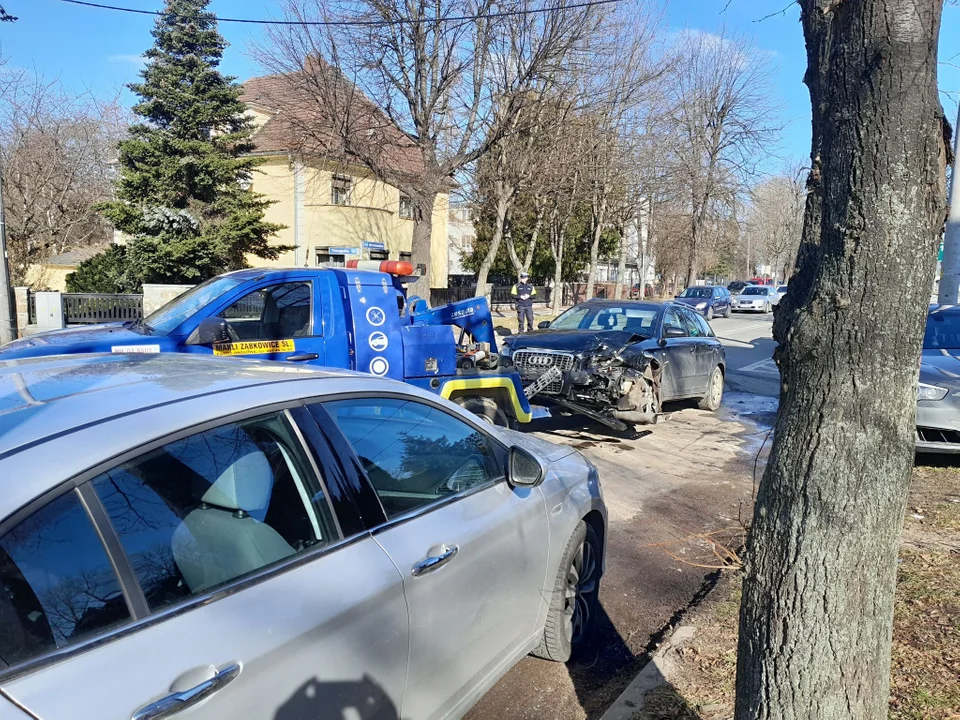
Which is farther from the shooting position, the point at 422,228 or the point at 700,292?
the point at 700,292

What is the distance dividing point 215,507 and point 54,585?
1.75 ft

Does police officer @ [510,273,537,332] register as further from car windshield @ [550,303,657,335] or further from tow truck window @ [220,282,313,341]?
tow truck window @ [220,282,313,341]

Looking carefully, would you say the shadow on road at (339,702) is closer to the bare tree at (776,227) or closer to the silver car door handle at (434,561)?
the silver car door handle at (434,561)

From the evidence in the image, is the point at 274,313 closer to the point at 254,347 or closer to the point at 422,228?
the point at 254,347

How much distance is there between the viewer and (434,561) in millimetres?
2408

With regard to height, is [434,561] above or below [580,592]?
above

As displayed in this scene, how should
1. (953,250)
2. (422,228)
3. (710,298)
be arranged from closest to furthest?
1. (953,250)
2. (422,228)
3. (710,298)

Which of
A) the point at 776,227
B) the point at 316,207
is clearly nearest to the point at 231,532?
the point at 316,207

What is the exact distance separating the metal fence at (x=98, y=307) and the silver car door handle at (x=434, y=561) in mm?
14973

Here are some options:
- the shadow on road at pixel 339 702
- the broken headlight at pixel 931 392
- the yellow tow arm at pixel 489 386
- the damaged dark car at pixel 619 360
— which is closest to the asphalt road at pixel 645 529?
the damaged dark car at pixel 619 360

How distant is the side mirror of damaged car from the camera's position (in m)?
5.62

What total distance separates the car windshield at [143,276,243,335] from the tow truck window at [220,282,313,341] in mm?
209

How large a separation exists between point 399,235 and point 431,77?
45.6 ft

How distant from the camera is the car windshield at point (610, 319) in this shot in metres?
9.57
